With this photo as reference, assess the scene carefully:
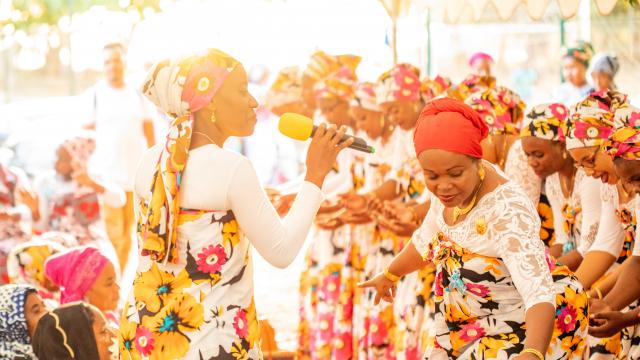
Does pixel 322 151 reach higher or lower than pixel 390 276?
higher

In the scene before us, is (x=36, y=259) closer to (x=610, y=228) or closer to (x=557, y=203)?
(x=557, y=203)

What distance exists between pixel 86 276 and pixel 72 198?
6.38ft

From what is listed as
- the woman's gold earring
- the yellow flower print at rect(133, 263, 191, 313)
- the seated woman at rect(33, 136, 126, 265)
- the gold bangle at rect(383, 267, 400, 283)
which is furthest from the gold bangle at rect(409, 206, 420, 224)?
the seated woman at rect(33, 136, 126, 265)

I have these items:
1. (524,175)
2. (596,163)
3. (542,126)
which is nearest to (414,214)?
(524,175)

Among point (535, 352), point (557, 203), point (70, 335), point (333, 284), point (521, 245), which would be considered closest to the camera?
point (535, 352)

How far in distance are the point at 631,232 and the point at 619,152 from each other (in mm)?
608

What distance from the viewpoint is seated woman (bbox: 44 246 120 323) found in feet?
16.1

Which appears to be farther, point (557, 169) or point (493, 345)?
point (557, 169)

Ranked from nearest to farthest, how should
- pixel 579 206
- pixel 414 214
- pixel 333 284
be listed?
pixel 579 206 → pixel 414 214 → pixel 333 284

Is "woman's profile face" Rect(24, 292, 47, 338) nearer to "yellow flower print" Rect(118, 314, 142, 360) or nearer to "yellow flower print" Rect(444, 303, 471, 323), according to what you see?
"yellow flower print" Rect(118, 314, 142, 360)

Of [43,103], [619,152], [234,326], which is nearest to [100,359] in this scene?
[234,326]

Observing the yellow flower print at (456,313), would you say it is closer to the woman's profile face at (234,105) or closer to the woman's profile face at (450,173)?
the woman's profile face at (450,173)

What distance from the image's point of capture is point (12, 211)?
237 inches

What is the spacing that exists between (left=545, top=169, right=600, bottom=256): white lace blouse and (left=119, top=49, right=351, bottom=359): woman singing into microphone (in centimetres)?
154
